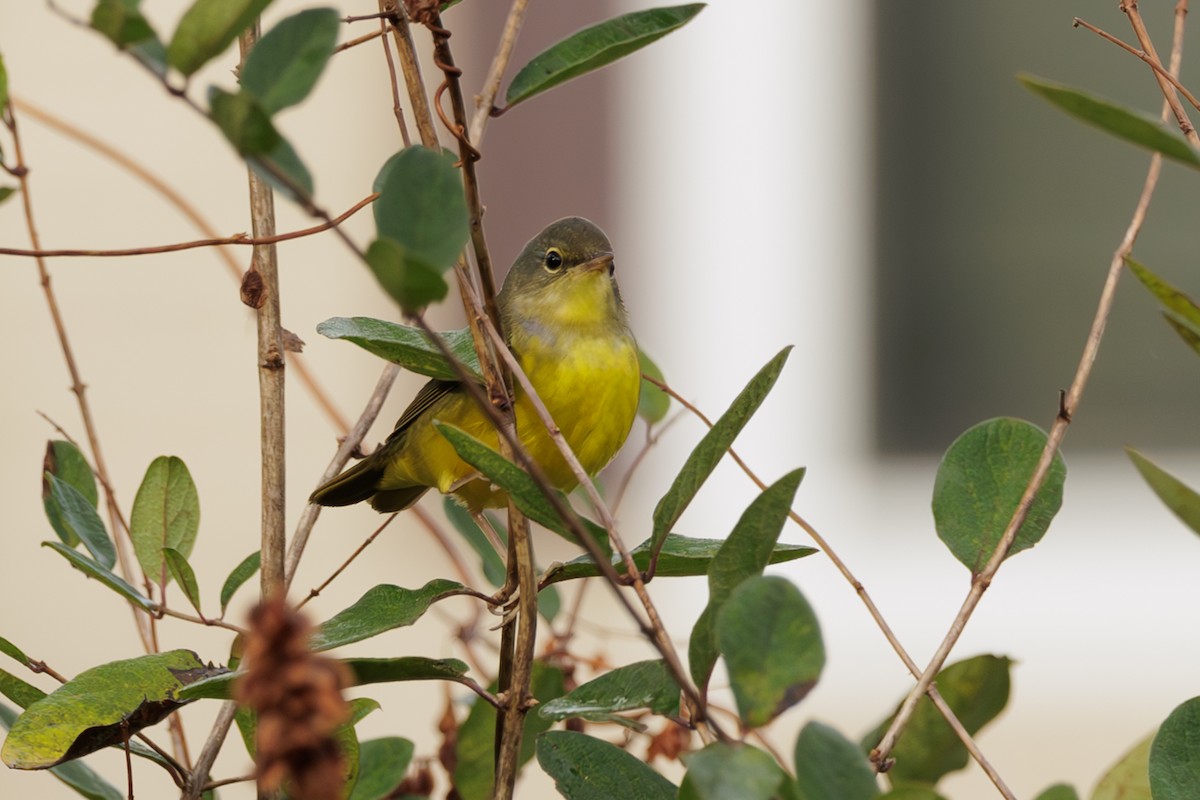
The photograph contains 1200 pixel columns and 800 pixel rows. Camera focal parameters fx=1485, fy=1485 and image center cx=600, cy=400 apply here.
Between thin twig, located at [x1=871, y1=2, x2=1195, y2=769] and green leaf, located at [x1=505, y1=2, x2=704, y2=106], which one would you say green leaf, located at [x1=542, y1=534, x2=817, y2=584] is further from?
green leaf, located at [x1=505, y1=2, x2=704, y2=106]

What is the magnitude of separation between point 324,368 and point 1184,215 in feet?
10.2

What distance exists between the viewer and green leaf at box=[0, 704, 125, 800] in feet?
3.28

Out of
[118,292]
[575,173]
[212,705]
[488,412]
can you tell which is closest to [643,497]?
[575,173]

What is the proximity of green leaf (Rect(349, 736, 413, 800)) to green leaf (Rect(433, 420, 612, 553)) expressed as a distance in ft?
1.37

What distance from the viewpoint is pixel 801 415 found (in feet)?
17.0

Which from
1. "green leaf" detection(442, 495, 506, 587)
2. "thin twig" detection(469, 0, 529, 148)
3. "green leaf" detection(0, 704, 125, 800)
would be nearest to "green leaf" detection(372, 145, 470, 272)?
"thin twig" detection(469, 0, 529, 148)

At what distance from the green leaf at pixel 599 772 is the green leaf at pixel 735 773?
210 millimetres

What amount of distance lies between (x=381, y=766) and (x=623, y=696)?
13.9 inches

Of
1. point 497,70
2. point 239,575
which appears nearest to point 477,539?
point 239,575

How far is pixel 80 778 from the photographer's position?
41.0 inches

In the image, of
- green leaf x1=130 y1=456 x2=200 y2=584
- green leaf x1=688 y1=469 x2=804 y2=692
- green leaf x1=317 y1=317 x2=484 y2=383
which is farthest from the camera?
green leaf x1=130 y1=456 x2=200 y2=584

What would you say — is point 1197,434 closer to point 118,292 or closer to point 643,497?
point 643,497

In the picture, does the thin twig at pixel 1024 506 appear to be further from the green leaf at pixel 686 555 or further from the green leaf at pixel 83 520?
the green leaf at pixel 83 520

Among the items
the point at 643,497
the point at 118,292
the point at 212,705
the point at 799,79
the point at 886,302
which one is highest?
the point at 799,79
